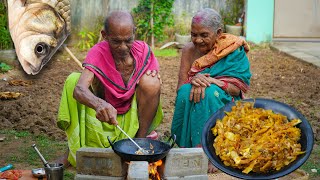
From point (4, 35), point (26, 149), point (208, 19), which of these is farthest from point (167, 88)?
point (208, 19)

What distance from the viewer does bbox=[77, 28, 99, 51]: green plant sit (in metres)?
11.4

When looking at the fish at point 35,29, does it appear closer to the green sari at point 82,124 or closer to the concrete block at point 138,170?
the green sari at point 82,124

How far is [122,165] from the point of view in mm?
3963

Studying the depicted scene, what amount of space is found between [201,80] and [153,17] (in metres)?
7.32

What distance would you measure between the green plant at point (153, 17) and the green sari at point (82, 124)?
23.2 feet

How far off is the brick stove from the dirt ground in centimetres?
196

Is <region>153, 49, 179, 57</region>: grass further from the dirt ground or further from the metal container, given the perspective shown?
the metal container

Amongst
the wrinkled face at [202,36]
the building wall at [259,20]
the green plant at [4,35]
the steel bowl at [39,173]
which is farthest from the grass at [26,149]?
→ the building wall at [259,20]

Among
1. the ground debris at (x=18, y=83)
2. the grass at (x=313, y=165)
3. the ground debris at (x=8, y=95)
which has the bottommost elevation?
the ground debris at (x=18, y=83)

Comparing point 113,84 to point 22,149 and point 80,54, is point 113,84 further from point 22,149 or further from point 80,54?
→ point 80,54

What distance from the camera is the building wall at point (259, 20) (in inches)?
473

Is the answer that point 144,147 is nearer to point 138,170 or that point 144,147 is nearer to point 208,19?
point 138,170

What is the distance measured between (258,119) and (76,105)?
5.28 ft

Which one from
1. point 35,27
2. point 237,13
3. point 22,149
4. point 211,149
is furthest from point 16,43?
point 211,149
